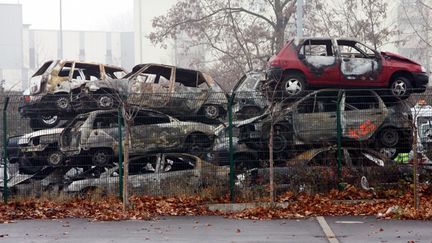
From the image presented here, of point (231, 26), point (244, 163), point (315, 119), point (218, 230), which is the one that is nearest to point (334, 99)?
point (315, 119)

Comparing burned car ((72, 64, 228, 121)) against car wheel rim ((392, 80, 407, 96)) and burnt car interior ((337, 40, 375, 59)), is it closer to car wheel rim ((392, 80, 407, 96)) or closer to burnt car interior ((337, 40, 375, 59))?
burnt car interior ((337, 40, 375, 59))

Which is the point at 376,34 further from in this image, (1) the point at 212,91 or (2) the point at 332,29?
(1) the point at 212,91

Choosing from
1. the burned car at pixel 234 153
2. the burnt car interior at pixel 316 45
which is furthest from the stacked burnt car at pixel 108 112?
the burnt car interior at pixel 316 45

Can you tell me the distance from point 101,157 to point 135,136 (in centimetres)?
94

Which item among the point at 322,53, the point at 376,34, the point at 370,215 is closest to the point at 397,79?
the point at 322,53

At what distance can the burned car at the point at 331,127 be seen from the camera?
16969 millimetres

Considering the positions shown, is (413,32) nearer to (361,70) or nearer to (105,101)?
(361,70)

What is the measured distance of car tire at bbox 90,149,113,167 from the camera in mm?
16797

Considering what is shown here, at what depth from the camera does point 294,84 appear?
18.3 metres

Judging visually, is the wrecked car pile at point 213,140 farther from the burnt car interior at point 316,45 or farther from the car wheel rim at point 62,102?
the burnt car interior at point 316,45

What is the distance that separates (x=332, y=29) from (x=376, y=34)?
2.75 meters

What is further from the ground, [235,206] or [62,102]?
[62,102]

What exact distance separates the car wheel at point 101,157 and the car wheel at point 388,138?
6.40m

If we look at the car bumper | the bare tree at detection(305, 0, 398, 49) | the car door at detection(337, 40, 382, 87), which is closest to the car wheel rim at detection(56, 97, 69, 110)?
the car door at detection(337, 40, 382, 87)
